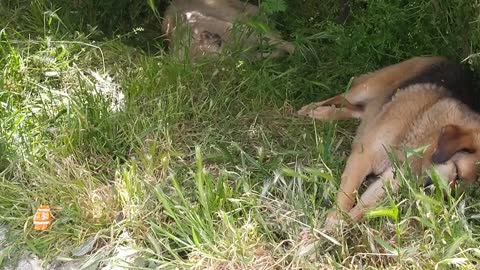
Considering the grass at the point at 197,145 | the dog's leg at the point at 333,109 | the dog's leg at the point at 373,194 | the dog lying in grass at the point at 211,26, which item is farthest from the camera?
the dog lying in grass at the point at 211,26

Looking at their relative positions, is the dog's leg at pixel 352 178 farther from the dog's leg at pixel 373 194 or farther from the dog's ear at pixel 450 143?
the dog's ear at pixel 450 143

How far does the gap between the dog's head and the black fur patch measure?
0.60 meters

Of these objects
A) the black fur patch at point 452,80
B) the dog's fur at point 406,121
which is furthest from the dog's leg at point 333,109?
the black fur patch at point 452,80

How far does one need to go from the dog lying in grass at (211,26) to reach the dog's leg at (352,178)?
4.60ft

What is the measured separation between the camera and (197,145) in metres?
4.48

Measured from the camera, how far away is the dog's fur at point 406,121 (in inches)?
155

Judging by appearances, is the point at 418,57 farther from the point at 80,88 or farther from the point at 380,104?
the point at 80,88

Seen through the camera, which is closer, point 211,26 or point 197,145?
point 197,145

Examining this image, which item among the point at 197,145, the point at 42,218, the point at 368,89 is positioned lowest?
the point at 42,218

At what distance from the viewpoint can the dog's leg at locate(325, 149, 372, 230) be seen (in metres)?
3.92

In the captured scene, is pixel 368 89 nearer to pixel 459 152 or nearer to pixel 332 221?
pixel 459 152

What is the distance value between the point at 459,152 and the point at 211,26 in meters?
2.42

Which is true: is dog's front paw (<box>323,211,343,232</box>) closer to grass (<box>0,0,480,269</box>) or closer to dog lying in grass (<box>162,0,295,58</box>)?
grass (<box>0,0,480,269</box>)

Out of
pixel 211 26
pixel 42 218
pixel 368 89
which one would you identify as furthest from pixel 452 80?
pixel 42 218
